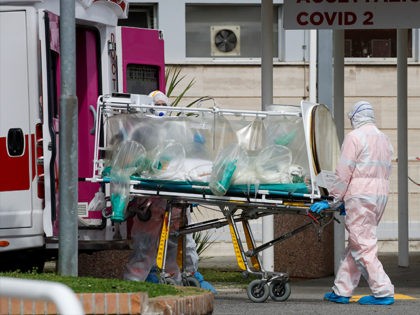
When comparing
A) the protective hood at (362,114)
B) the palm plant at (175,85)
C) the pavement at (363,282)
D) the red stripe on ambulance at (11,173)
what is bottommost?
the pavement at (363,282)

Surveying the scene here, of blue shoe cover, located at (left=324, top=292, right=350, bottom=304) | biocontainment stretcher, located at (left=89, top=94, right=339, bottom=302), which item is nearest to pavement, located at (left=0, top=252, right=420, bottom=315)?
blue shoe cover, located at (left=324, top=292, right=350, bottom=304)

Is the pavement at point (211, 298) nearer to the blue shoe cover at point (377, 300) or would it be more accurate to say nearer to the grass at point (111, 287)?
the grass at point (111, 287)

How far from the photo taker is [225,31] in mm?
18750

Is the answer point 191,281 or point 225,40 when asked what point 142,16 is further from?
point 191,281

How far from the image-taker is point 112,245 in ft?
35.3

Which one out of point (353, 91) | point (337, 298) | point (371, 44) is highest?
point (371, 44)

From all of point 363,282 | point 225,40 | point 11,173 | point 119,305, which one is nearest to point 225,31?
point 225,40

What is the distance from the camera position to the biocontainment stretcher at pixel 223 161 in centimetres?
961

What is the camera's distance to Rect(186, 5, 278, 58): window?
18641 millimetres

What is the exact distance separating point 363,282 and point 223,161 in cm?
366

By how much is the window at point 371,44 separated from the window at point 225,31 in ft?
3.73

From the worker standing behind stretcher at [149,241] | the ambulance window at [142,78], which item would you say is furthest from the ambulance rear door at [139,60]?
the worker standing behind stretcher at [149,241]

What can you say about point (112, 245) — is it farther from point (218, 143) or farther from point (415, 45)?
point (415, 45)

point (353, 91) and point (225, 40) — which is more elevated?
point (225, 40)
